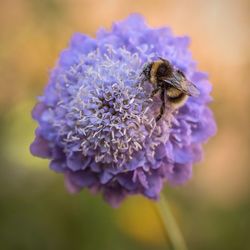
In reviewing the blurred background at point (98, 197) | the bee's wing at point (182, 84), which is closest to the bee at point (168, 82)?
the bee's wing at point (182, 84)

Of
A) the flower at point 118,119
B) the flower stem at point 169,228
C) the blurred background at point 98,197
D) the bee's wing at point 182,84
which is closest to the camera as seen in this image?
the bee's wing at point 182,84

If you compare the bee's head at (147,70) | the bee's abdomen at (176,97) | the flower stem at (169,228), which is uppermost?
the bee's head at (147,70)

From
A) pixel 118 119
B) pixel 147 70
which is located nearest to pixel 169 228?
pixel 118 119

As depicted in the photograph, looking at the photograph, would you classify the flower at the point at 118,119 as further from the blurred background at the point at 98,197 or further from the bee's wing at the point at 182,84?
the blurred background at the point at 98,197

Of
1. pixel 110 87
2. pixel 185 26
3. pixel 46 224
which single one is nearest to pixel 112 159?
pixel 110 87

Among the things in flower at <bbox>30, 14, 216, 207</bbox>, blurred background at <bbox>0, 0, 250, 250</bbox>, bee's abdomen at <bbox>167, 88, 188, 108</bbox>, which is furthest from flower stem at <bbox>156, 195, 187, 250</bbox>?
blurred background at <bbox>0, 0, 250, 250</bbox>

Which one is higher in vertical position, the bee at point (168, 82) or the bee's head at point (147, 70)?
the bee's head at point (147, 70)

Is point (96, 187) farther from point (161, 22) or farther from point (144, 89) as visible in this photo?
point (161, 22)
